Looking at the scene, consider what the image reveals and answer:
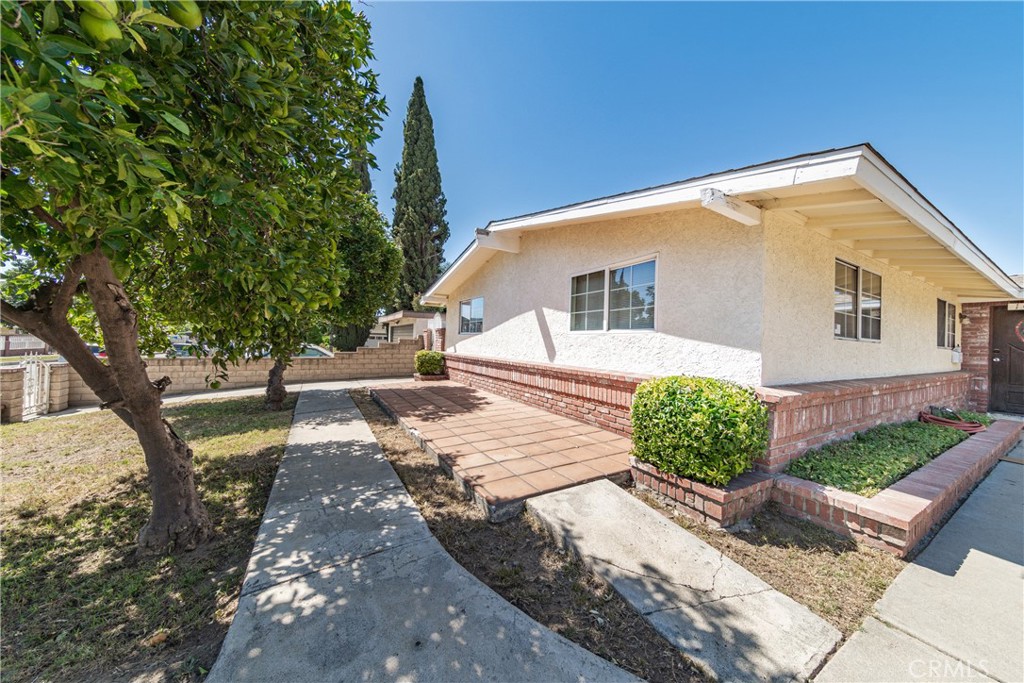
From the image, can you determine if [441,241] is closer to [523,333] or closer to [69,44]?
[523,333]

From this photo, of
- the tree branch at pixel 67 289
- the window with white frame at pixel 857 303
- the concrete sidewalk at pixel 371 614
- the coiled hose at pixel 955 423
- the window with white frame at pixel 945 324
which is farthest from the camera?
the window with white frame at pixel 945 324

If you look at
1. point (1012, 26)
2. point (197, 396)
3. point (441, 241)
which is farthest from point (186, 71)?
point (441, 241)

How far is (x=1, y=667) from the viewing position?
2.05 metres

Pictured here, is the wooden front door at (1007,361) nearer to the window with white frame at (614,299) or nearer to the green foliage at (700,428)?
the window with white frame at (614,299)

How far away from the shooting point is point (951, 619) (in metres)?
2.47

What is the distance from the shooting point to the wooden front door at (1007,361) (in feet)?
30.7

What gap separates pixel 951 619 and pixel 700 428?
185cm

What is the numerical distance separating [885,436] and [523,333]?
635 centimetres

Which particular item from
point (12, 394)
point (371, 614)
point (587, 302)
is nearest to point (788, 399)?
point (587, 302)

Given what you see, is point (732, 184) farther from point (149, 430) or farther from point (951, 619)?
point (149, 430)

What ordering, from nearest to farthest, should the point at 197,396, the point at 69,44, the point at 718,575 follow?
the point at 69,44, the point at 718,575, the point at 197,396

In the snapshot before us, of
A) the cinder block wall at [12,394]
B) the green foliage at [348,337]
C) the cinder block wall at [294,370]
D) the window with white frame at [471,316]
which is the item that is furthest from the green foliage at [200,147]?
the green foliage at [348,337]

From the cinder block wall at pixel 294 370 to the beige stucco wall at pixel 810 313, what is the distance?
37.4 feet

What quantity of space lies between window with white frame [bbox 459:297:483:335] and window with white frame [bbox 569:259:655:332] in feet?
15.4
